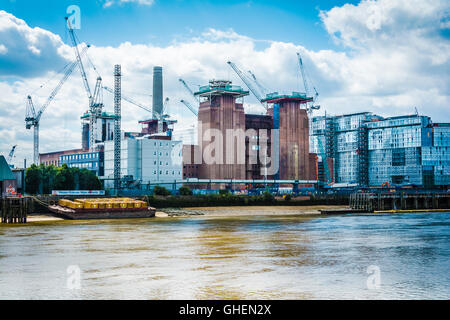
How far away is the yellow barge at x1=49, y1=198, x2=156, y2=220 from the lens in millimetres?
91688

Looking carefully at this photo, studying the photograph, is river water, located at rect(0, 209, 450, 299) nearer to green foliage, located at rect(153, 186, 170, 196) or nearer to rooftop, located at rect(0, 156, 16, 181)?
rooftop, located at rect(0, 156, 16, 181)

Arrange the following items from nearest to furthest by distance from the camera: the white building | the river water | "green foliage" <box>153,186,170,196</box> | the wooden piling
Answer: the river water
the wooden piling
"green foliage" <box>153,186,170,196</box>
the white building

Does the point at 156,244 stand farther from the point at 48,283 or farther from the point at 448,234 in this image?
the point at 448,234

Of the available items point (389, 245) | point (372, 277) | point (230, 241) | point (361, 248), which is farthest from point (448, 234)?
point (372, 277)

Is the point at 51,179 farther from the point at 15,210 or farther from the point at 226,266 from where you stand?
the point at 226,266

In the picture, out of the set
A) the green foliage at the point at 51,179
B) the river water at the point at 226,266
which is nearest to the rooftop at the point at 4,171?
the green foliage at the point at 51,179

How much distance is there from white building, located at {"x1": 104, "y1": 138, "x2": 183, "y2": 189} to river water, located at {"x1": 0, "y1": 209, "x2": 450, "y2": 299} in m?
A: 129

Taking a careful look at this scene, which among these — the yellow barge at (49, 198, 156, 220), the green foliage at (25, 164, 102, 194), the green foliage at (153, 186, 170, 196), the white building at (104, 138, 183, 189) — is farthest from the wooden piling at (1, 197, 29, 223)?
the white building at (104, 138, 183, 189)

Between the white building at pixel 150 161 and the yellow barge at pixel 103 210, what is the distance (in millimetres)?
86985

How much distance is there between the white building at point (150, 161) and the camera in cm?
18838

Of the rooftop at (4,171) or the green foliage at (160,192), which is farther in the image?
the green foliage at (160,192)

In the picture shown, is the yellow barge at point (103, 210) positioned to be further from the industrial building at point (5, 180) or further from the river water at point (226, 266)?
the river water at point (226, 266)

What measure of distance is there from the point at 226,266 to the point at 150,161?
156714mm
